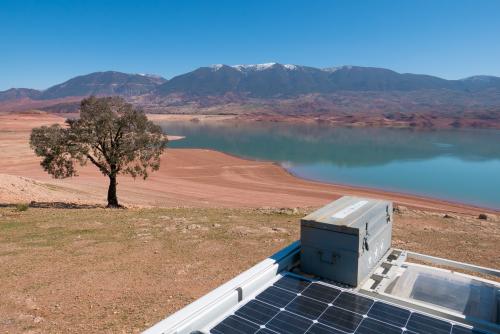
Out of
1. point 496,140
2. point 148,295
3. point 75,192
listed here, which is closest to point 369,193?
point 75,192

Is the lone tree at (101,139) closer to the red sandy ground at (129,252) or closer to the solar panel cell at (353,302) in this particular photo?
the red sandy ground at (129,252)

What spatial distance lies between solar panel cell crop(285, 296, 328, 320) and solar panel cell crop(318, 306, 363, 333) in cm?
13

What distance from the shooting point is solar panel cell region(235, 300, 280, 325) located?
6.40 m

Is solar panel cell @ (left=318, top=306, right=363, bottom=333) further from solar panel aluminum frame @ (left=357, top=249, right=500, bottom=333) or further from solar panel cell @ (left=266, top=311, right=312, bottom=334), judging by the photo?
solar panel aluminum frame @ (left=357, top=249, right=500, bottom=333)

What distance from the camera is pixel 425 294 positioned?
7.98 metres

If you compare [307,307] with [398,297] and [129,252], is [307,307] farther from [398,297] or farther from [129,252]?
[129,252]

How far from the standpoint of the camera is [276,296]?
23.4 feet

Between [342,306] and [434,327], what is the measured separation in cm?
160

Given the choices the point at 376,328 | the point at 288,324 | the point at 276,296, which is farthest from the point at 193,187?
the point at 376,328

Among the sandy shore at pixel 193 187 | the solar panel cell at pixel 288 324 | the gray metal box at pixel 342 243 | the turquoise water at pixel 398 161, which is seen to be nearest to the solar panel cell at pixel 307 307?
the solar panel cell at pixel 288 324

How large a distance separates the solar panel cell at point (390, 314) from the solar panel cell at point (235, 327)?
7.43ft

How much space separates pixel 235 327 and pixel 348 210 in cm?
390

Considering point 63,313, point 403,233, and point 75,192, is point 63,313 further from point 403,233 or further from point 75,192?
point 75,192

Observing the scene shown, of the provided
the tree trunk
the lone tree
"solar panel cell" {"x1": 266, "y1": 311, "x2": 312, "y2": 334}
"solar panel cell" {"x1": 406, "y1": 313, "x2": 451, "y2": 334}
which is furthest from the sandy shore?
"solar panel cell" {"x1": 406, "y1": 313, "x2": 451, "y2": 334}
